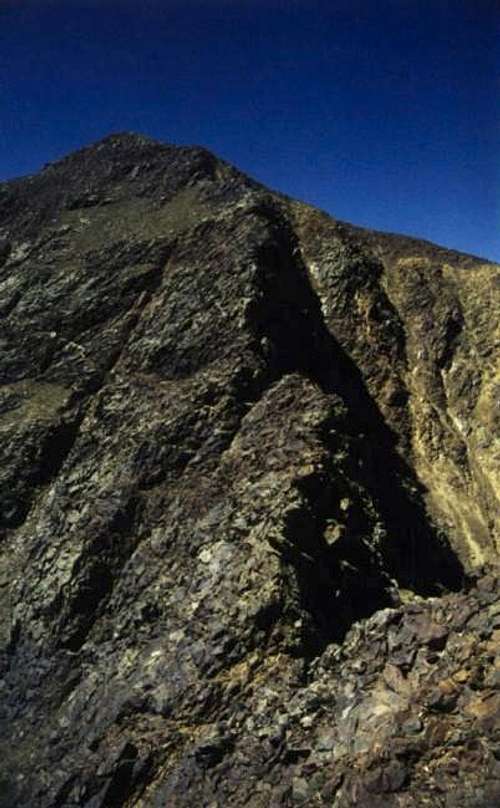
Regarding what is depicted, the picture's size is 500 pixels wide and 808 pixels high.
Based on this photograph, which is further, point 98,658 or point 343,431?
point 343,431

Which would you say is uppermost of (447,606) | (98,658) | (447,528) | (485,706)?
(447,528)

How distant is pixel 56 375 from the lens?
3988 cm

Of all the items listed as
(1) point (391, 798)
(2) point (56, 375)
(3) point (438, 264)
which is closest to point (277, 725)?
(1) point (391, 798)

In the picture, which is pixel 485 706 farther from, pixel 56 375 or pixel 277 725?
pixel 56 375

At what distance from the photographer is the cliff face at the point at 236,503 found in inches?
760

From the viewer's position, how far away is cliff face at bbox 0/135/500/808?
63.4 feet

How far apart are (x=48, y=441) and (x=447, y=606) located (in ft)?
74.1

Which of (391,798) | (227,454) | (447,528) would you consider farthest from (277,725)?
(447,528)

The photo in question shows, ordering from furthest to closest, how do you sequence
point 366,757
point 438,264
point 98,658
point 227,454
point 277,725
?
point 438,264, point 227,454, point 98,658, point 277,725, point 366,757

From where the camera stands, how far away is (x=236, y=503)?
28469 mm

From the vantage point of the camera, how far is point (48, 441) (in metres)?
36.1

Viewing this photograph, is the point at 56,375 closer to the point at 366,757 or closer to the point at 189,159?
A: the point at 189,159

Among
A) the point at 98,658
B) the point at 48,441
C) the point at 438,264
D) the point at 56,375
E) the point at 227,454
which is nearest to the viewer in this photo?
the point at 98,658

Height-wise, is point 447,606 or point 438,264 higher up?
point 438,264
